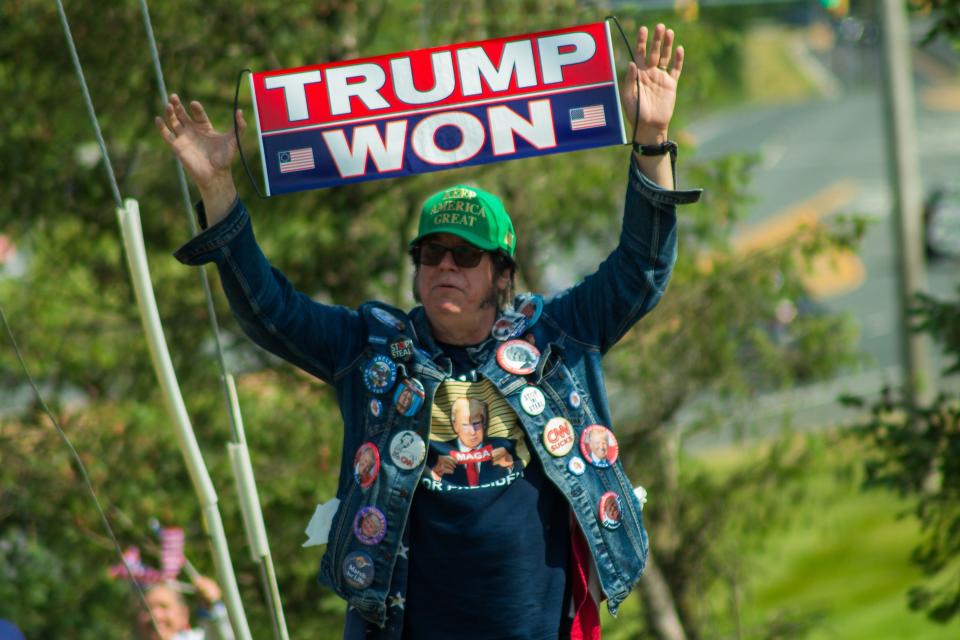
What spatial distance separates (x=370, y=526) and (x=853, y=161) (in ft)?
113

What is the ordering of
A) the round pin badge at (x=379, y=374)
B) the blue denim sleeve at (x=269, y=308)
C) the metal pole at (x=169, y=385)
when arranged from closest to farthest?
the metal pole at (x=169, y=385) < the blue denim sleeve at (x=269, y=308) < the round pin badge at (x=379, y=374)

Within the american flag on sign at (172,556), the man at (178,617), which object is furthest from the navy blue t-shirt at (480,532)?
the american flag on sign at (172,556)

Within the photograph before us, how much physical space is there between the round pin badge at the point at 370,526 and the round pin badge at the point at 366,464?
0.19ft

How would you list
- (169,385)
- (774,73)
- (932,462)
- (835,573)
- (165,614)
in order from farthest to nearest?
1. (774,73)
2. (835,573)
3. (165,614)
4. (932,462)
5. (169,385)

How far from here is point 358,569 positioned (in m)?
2.79

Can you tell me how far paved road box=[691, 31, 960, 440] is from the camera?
22.5 meters

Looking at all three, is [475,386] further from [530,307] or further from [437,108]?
[437,108]

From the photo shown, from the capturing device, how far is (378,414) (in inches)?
111

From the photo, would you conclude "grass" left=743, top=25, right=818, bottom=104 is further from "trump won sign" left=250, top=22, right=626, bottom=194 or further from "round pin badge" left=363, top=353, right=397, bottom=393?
"round pin badge" left=363, top=353, right=397, bottom=393

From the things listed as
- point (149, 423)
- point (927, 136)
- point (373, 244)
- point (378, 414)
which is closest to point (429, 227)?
point (378, 414)

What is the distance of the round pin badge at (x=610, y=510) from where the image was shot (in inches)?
110

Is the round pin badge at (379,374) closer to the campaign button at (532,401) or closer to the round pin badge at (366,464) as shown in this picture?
the round pin badge at (366,464)

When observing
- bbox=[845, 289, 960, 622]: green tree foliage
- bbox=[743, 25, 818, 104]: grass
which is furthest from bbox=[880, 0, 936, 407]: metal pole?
bbox=[743, 25, 818, 104]: grass

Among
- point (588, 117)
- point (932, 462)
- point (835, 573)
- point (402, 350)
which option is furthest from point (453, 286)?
point (835, 573)
